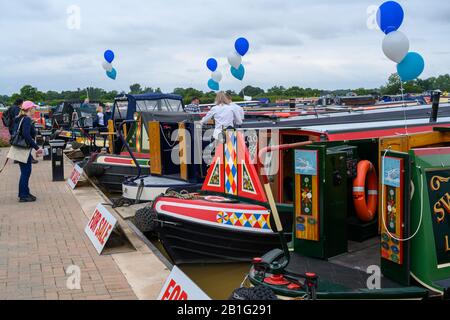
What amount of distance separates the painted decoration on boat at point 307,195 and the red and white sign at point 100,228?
2667 millimetres

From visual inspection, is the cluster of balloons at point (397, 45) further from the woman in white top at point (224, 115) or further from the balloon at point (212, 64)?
the balloon at point (212, 64)

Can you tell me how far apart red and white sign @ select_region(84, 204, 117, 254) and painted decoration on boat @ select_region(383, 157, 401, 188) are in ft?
12.0

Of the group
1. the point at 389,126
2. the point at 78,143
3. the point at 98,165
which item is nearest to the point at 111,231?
the point at 389,126

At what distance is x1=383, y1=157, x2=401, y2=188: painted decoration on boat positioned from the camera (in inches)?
155

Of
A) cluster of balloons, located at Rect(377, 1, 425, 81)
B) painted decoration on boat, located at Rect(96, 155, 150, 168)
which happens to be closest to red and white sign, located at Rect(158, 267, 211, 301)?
cluster of balloons, located at Rect(377, 1, 425, 81)

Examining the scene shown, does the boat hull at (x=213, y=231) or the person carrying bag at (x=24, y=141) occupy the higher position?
the person carrying bag at (x=24, y=141)

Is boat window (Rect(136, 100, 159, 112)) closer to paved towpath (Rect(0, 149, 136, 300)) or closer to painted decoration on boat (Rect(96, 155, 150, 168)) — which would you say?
painted decoration on boat (Rect(96, 155, 150, 168))

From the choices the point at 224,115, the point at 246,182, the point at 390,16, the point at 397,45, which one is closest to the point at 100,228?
the point at 246,182

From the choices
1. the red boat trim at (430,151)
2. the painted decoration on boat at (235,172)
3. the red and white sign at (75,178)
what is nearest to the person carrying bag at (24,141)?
the red and white sign at (75,178)

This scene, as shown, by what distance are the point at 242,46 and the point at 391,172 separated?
1008 cm

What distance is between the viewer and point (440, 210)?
13.5ft

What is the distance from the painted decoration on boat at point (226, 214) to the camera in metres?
6.42

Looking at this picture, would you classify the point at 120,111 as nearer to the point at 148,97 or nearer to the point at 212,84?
the point at 148,97

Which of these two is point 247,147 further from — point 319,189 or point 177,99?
point 177,99
